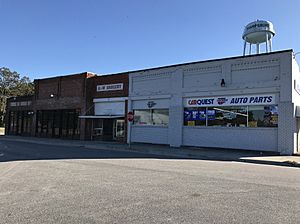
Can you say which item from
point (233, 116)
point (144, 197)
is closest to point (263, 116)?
point (233, 116)

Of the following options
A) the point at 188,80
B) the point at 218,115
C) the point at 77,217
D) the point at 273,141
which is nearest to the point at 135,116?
the point at 188,80

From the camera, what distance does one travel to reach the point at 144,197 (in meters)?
7.38

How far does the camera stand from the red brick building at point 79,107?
29236 mm

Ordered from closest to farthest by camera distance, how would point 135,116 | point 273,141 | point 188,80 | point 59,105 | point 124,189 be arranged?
point 124,189 < point 273,141 < point 188,80 < point 135,116 < point 59,105

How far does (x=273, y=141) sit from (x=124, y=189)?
14112 millimetres

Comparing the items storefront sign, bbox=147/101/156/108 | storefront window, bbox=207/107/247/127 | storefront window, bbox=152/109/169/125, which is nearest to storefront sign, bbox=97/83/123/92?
storefront sign, bbox=147/101/156/108

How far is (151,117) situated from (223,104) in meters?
6.60

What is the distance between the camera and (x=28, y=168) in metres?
12.0

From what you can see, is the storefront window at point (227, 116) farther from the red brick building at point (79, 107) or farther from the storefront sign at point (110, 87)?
the storefront sign at point (110, 87)

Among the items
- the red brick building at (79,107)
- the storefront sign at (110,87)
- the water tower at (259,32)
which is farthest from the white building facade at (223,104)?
the water tower at (259,32)

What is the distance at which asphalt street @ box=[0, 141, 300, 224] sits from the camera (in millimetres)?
5867

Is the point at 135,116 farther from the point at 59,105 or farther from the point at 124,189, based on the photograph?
the point at 124,189

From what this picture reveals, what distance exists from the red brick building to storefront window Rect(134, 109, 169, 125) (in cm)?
169

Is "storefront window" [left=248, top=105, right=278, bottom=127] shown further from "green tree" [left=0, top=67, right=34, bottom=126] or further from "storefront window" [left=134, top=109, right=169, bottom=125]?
"green tree" [left=0, top=67, right=34, bottom=126]
